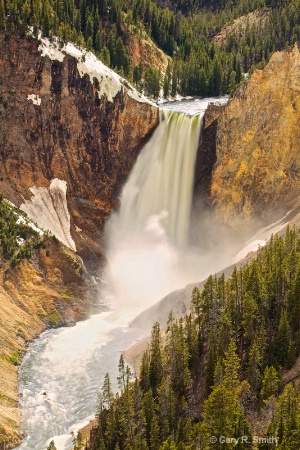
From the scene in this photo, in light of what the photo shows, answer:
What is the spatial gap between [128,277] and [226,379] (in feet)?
124

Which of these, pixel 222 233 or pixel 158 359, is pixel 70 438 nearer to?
pixel 158 359

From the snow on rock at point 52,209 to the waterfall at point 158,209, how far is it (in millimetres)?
7183

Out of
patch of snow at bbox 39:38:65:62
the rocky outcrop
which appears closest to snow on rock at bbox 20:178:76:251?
the rocky outcrop

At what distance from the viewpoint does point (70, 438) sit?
4241 cm

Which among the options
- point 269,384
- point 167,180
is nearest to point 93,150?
point 167,180

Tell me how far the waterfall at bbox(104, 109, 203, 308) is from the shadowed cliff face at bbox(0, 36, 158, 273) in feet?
6.16

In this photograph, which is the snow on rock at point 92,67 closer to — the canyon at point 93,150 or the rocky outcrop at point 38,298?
the canyon at point 93,150

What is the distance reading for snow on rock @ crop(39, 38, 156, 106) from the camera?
7675cm

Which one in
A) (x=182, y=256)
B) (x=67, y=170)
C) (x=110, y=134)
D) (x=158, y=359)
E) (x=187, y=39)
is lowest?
(x=158, y=359)

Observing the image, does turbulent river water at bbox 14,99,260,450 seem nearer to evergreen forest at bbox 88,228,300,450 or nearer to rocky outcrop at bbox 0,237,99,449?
rocky outcrop at bbox 0,237,99,449

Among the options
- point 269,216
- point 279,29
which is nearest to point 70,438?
point 269,216

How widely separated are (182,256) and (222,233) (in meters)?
6.77

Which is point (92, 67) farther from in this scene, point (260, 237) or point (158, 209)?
point (260, 237)

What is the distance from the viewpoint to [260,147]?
236 ft
